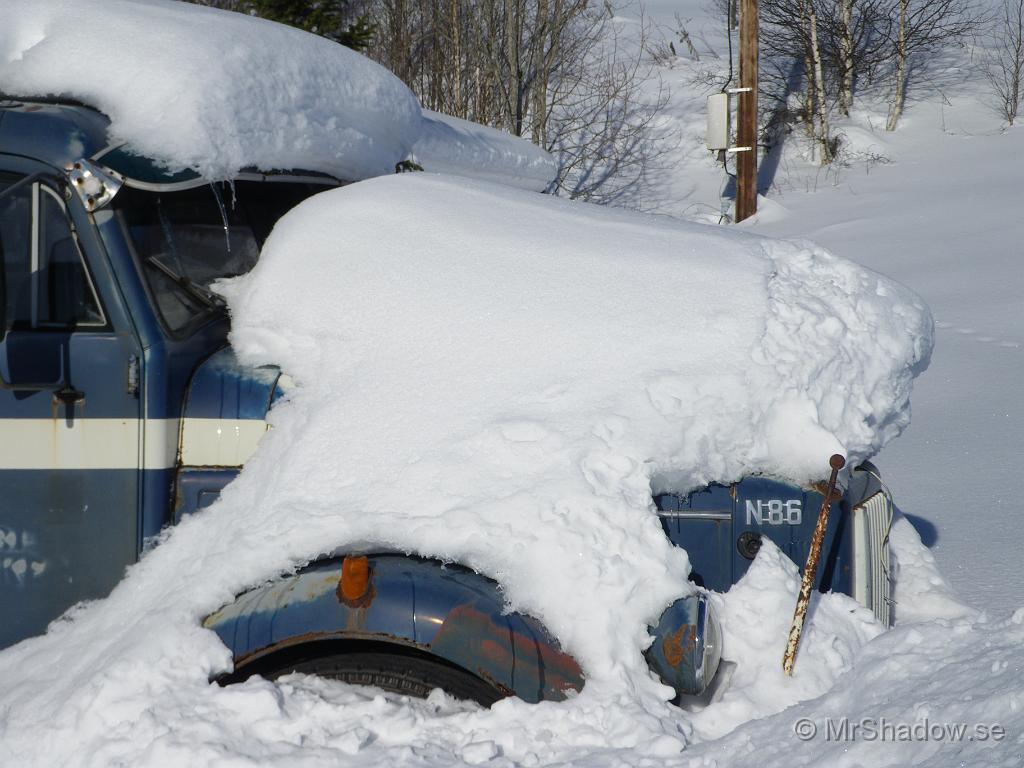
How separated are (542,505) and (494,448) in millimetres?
190

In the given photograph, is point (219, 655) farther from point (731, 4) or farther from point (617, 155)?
point (731, 4)

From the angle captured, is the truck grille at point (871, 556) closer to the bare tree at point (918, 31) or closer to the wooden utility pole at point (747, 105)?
the wooden utility pole at point (747, 105)

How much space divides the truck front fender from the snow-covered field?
5cm

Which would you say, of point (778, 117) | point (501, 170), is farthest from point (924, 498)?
point (778, 117)

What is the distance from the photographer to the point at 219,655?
2189 millimetres

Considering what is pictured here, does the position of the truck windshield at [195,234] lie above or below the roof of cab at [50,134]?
below

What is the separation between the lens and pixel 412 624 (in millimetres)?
2154

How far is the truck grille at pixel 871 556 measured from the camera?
255 centimetres

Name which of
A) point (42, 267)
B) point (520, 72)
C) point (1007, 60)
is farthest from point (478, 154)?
point (1007, 60)

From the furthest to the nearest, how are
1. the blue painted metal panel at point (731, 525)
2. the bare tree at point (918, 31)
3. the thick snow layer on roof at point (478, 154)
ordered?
1. the bare tree at point (918, 31)
2. the thick snow layer on roof at point (478, 154)
3. the blue painted metal panel at point (731, 525)

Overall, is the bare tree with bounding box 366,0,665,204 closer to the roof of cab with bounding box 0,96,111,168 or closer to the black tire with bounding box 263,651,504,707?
the roof of cab with bounding box 0,96,111,168

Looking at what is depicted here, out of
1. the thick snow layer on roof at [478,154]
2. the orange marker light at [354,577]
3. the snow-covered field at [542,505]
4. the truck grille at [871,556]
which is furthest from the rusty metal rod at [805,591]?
the thick snow layer on roof at [478,154]

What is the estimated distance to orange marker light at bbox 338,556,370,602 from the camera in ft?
7.09

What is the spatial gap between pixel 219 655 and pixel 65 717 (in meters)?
0.34
